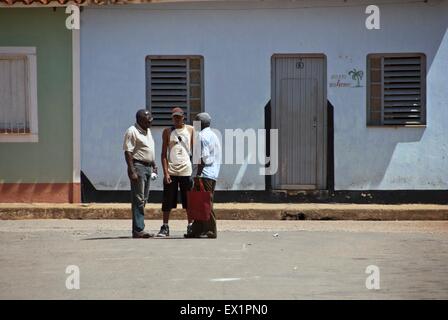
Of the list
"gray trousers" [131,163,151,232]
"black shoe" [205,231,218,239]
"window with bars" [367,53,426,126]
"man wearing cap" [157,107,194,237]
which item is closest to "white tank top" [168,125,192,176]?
"man wearing cap" [157,107,194,237]

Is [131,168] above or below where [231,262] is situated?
above

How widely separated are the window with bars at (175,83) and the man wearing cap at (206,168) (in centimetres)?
462

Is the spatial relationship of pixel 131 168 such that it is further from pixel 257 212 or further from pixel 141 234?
pixel 257 212

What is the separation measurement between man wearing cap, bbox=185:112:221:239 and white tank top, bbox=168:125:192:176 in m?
0.22

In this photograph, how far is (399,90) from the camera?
19.7 metres

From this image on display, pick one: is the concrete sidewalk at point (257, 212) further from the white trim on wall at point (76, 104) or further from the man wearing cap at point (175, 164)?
the man wearing cap at point (175, 164)

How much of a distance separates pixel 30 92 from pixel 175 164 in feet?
17.7

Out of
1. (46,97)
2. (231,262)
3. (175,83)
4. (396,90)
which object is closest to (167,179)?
(231,262)

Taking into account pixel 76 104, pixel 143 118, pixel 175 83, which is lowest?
pixel 143 118

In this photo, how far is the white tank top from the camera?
49.7ft

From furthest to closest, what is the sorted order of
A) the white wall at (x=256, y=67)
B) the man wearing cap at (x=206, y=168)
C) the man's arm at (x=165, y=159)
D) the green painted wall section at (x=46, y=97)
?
1. the green painted wall section at (x=46, y=97)
2. the white wall at (x=256, y=67)
3. the man's arm at (x=165, y=159)
4. the man wearing cap at (x=206, y=168)

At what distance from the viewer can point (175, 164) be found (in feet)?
49.7

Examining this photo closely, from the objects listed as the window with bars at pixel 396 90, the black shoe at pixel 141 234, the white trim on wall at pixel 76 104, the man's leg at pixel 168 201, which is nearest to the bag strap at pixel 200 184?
the man's leg at pixel 168 201

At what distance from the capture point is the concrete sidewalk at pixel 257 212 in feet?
60.4
